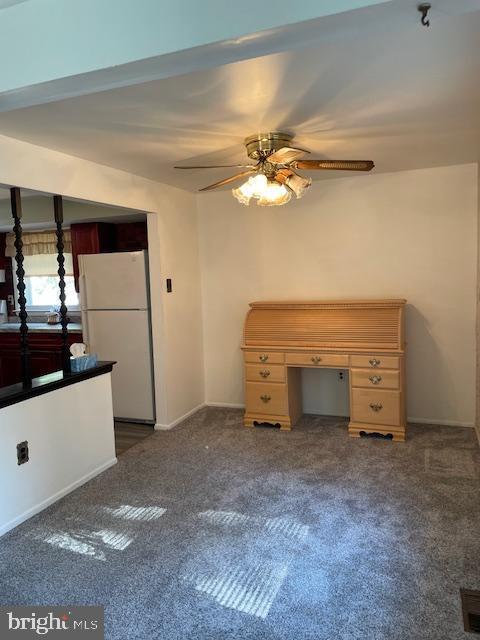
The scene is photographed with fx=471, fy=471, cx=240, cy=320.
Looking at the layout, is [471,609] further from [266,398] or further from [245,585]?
[266,398]

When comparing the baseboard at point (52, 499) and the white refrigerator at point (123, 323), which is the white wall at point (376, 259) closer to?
the white refrigerator at point (123, 323)

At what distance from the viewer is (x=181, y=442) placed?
386 centimetres

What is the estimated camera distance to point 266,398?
410cm

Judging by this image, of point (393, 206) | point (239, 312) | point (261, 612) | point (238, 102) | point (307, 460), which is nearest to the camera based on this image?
point (261, 612)

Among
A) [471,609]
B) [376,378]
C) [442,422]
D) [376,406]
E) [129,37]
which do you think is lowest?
[471,609]

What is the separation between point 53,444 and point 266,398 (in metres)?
1.82

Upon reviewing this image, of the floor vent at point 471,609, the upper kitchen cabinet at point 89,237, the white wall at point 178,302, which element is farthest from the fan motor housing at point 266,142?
the upper kitchen cabinet at point 89,237

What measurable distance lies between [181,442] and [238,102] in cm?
267

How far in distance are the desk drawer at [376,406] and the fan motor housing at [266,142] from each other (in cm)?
203

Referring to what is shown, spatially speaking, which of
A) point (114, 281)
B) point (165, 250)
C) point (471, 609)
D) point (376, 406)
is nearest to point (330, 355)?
point (376, 406)

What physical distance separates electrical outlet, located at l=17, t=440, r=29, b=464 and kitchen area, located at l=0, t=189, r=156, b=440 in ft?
4.88

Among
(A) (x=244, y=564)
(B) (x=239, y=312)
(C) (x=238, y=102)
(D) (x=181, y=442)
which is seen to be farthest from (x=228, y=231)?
(A) (x=244, y=564)

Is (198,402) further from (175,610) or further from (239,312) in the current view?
(175,610)

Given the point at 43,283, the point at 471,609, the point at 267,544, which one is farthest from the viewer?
the point at 43,283
